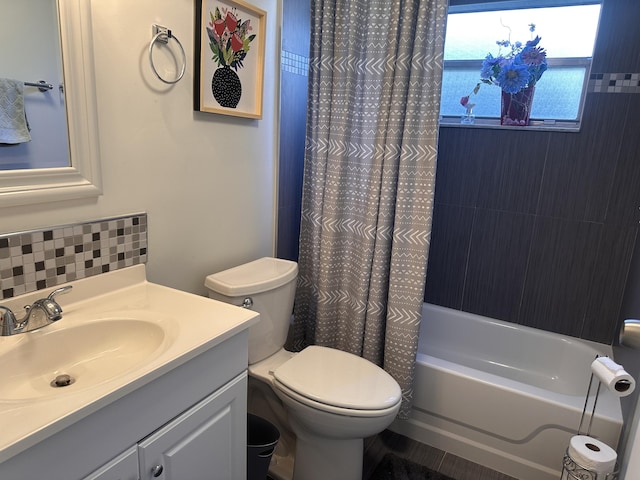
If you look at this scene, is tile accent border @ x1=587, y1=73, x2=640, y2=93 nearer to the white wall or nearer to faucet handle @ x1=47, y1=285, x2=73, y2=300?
the white wall

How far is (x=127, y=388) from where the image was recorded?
3.02 ft

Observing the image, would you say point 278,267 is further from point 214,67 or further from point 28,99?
point 28,99

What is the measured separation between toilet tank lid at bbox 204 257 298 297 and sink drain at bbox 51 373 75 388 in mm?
589

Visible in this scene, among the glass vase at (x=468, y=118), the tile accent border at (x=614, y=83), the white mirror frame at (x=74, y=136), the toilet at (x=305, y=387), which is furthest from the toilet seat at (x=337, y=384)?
the tile accent border at (x=614, y=83)

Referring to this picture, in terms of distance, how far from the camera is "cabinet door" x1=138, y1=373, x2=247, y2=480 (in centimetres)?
107

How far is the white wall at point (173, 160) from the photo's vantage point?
1294mm

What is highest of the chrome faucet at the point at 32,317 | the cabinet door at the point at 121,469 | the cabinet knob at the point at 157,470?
the chrome faucet at the point at 32,317

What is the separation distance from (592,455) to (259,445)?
3.63ft

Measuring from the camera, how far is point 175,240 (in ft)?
5.30

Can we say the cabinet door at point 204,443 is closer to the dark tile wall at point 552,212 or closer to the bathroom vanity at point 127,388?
the bathroom vanity at point 127,388

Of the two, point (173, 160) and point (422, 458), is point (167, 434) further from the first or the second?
point (422, 458)

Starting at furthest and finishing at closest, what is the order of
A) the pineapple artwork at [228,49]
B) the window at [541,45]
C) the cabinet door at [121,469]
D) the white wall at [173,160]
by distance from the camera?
1. the window at [541,45]
2. the pineapple artwork at [228,49]
3. the white wall at [173,160]
4. the cabinet door at [121,469]

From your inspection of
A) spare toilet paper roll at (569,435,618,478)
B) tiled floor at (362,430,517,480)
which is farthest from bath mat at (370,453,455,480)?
spare toilet paper roll at (569,435,618,478)

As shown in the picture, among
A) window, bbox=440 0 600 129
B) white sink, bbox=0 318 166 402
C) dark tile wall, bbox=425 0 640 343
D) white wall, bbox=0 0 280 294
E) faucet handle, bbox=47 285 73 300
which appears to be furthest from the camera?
→ window, bbox=440 0 600 129
